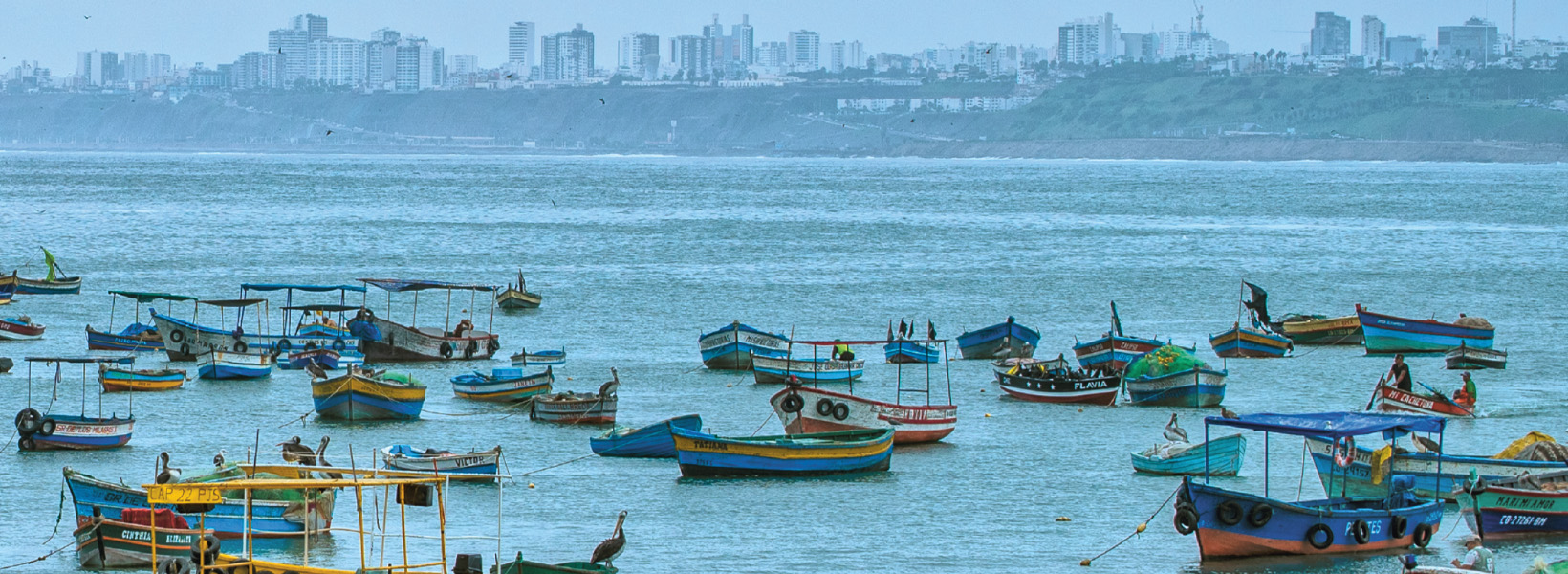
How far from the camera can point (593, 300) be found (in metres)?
68.9

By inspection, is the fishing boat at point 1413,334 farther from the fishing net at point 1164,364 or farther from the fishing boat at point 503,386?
the fishing boat at point 503,386

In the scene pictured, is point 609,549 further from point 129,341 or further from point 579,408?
point 129,341

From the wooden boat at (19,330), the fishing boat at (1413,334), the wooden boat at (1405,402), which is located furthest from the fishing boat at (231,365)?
the fishing boat at (1413,334)

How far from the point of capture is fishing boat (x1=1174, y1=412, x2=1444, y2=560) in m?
26.1

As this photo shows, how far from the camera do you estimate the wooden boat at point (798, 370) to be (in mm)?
45250

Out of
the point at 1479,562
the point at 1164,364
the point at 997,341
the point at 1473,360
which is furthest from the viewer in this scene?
the point at 997,341

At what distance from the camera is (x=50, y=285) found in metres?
65.9

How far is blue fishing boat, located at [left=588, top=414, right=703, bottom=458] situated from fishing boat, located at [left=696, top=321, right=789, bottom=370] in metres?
12.5

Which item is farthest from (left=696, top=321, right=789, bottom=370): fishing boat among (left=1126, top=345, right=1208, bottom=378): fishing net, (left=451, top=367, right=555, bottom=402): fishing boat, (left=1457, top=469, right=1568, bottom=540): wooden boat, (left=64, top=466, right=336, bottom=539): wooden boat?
(left=1457, top=469, right=1568, bottom=540): wooden boat

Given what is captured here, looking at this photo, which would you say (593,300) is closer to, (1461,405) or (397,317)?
(397,317)

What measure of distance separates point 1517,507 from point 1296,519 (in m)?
3.43

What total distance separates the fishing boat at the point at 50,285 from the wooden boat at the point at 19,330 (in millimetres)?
11666

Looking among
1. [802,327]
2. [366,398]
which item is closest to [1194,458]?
[366,398]

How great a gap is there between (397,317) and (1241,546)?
40.4 m
